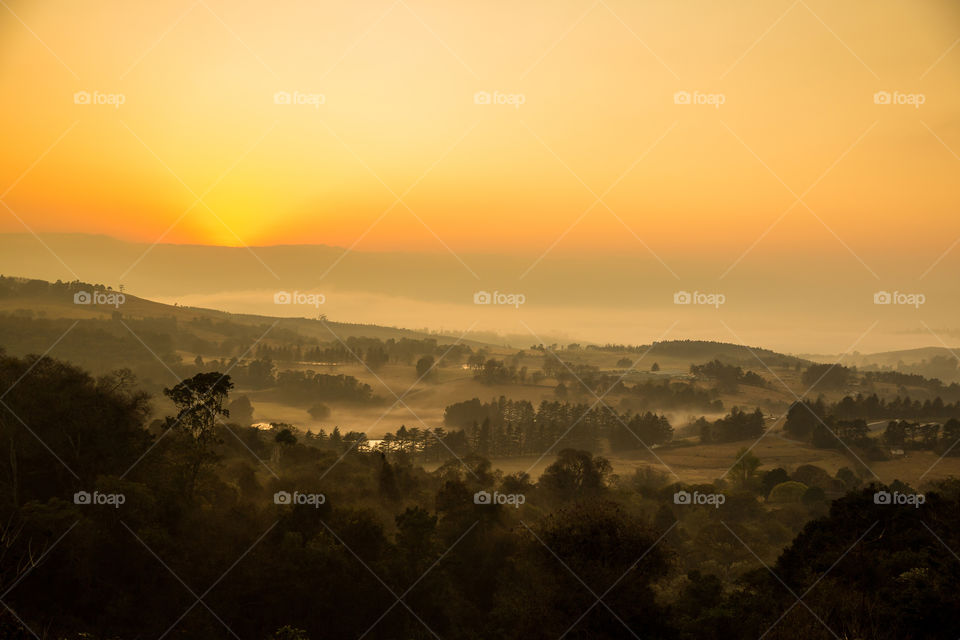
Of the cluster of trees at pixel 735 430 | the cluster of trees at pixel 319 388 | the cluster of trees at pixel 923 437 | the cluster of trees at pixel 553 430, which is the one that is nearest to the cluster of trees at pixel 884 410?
the cluster of trees at pixel 735 430

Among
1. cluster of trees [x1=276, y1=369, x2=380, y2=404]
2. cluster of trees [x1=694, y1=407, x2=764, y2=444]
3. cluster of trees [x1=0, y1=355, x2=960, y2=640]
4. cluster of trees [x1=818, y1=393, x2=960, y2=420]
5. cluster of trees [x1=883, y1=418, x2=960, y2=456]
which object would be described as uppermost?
cluster of trees [x1=276, y1=369, x2=380, y2=404]

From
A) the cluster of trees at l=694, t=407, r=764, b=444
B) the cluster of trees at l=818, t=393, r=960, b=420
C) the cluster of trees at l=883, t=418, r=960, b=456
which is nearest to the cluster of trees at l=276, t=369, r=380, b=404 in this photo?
the cluster of trees at l=694, t=407, r=764, b=444

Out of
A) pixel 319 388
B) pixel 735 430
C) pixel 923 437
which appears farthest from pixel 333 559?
pixel 319 388

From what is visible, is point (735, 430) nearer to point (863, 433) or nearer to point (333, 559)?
point (863, 433)

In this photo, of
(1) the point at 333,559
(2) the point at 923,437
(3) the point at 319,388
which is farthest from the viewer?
(3) the point at 319,388

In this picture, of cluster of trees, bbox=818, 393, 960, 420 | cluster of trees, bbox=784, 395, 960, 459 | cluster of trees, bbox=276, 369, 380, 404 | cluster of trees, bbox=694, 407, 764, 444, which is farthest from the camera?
cluster of trees, bbox=276, 369, 380, 404

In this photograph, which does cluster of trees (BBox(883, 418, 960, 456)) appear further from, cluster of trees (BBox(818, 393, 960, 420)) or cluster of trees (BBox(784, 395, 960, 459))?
cluster of trees (BBox(818, 393, 960, 420))

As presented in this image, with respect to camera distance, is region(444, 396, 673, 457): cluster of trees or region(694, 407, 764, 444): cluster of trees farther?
region(694, 407, 764, 444): cluster of trees

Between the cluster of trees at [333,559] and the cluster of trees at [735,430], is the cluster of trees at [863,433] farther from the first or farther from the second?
the cluster of trees at [333,559]
